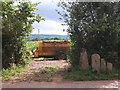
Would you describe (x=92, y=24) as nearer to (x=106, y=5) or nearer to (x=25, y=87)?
(x=106, y=5)

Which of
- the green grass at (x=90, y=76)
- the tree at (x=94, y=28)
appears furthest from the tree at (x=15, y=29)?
the green grass at (x=90, y=76)

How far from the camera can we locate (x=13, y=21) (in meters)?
7.29

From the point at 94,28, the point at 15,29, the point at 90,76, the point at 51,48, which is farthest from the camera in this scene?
the point at 51,48

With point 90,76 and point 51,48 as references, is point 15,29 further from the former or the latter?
point 51,48

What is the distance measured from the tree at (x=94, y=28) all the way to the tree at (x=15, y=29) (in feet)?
6.82

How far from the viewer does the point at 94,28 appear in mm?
5836

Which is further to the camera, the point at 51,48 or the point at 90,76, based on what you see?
the point at 51,48

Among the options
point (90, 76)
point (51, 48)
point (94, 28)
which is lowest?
point (90, 76)

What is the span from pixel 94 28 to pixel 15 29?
3.53 meters

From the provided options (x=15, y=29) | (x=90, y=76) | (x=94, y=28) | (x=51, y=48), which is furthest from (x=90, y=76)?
(x=51, y=48)

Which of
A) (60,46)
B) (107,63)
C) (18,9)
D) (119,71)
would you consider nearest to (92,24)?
(107,63)

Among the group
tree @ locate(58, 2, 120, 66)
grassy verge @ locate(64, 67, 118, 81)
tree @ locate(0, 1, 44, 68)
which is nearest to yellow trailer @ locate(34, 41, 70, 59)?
tree @ locate(0, 1, 44, 68)

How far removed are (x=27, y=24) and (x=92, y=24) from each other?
3361 mm

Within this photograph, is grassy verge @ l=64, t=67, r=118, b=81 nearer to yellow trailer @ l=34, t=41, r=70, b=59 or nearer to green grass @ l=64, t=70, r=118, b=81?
green grass @ l=64, t=70, r=118, b=81
